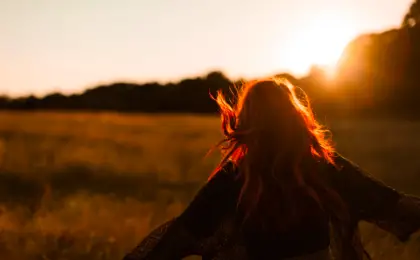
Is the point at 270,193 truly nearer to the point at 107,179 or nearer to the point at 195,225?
the point at 195,225

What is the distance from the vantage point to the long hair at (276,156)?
4.15 meters

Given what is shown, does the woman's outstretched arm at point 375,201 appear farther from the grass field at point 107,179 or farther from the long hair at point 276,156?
the grass field at point 107,179

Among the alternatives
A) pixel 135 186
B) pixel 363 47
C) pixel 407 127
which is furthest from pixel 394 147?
pixel 363 47

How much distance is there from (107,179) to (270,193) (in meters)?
11.0

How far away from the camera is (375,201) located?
4.57 meters

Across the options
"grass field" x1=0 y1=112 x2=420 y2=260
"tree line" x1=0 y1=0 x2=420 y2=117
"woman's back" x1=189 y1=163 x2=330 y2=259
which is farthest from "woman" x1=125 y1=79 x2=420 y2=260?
"tree line" x1=0 y1=0 x2=420 y2=117

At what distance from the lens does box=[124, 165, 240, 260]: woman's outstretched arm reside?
428 centimetres

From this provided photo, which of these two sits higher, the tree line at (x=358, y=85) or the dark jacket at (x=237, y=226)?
the dark jacket at (x=237, y=226)

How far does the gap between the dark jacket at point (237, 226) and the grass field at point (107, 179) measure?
3114mm

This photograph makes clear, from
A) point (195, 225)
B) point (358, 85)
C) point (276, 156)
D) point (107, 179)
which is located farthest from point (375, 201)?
point (358, 85)


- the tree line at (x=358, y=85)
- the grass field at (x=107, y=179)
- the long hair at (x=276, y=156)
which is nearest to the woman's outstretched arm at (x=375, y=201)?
the long hair at (x=276, y=156)

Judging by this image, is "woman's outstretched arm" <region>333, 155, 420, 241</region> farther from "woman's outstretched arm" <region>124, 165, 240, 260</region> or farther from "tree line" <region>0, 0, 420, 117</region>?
"tree line" <region>0, 0, 420, 117</region>

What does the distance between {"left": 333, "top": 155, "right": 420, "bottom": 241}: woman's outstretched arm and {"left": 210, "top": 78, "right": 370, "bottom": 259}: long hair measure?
11cm

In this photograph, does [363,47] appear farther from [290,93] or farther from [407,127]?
[290,93]
